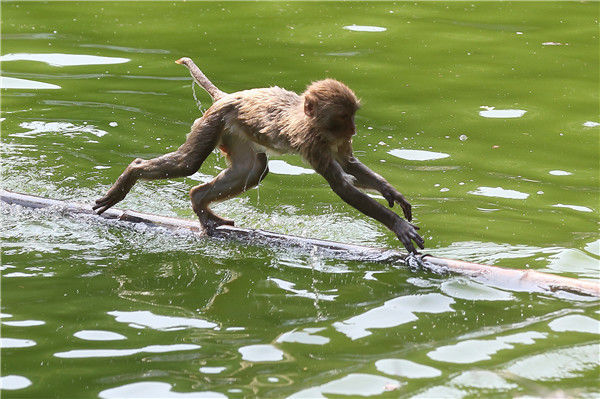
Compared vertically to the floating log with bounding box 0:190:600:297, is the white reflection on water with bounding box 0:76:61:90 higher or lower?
higher

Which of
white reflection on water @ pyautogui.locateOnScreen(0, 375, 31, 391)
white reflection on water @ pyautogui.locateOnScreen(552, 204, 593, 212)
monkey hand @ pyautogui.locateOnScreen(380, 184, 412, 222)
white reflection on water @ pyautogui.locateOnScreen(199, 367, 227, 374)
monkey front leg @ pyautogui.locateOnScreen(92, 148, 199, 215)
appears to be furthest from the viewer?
white reflection on water @ pyautogui.locateOnScreen(552, 204, 593, 212)

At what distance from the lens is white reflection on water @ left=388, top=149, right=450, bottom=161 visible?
10.9 metres

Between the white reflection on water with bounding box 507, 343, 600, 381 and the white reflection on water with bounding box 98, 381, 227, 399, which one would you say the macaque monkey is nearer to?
the white reflection on water with bounding box 507, 343, 600, 381

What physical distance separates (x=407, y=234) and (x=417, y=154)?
3440 millimetres

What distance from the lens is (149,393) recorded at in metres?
6.10

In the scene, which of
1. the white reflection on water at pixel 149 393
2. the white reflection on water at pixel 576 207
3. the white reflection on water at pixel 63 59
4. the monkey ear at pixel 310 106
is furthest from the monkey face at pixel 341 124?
the white reflection on water at pixel 63 59

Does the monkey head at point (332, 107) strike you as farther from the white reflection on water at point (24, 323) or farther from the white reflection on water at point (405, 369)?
the white reflection on water at point (24, 323)

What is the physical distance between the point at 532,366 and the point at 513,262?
2.06 meters

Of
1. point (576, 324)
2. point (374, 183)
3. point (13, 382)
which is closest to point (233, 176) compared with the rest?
point (374, 183)

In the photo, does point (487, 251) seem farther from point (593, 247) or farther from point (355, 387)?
point (355, 387)

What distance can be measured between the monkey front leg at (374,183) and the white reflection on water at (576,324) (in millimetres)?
1547

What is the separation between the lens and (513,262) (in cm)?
837

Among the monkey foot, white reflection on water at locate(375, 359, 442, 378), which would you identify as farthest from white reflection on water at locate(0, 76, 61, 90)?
white reflection on water at locate(375, 359, 442, 378)

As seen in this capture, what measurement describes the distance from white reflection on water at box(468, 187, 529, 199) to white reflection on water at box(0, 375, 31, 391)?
5.01 metres
